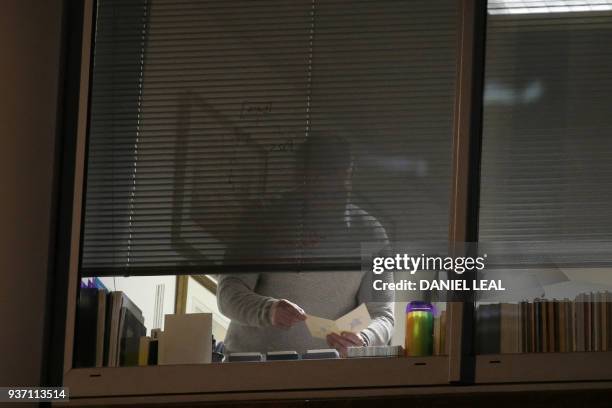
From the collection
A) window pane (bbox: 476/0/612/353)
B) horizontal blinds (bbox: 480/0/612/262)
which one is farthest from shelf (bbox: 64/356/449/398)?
→ horizontal blinds (bbox: 480/0/612/262)

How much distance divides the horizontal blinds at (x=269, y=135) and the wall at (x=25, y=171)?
15cm

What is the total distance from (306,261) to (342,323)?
223 mm

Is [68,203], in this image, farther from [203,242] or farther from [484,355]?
[484,355]

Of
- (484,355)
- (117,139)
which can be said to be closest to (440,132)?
(484,355)

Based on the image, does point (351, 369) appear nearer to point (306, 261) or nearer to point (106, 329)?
point (306, 261)

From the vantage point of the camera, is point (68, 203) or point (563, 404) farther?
point (68, 203)

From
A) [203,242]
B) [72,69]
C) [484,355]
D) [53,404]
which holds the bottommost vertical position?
[53,404]

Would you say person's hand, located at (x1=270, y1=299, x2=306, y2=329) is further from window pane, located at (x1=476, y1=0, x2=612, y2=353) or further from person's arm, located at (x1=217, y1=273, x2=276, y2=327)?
window pane, located at (x1=476, y1=0, x2=612, y2=353)

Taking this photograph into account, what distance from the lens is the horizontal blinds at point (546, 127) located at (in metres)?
3.65

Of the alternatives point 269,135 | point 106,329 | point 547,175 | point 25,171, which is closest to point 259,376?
point 106,329

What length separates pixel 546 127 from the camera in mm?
3691

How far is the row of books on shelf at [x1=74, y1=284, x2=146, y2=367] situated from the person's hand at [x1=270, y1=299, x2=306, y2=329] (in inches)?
16.1

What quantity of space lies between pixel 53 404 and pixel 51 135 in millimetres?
856

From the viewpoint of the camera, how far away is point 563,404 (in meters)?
3.52
